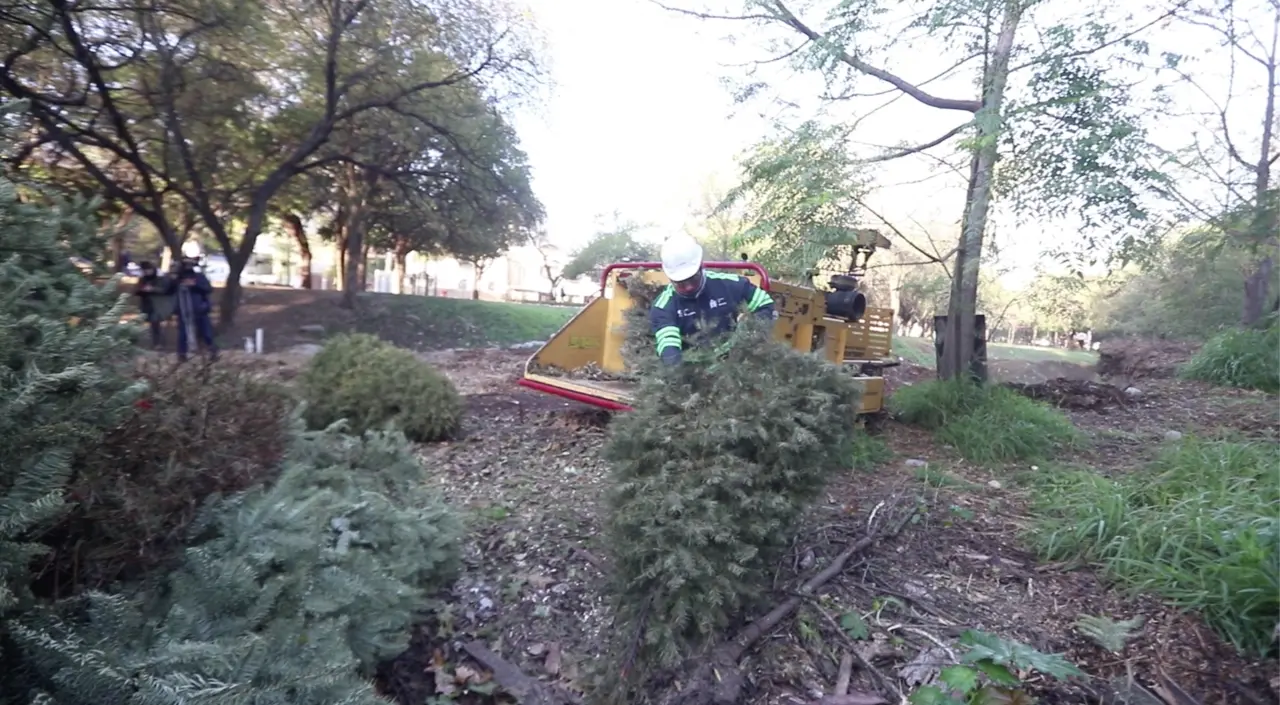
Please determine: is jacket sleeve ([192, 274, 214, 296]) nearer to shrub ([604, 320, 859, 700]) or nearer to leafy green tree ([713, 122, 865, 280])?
leafy green tree ([713, 122, 865, 280])

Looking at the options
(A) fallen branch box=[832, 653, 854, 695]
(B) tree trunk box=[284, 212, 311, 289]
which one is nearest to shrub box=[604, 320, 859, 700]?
(A) fallen branch box=[832, 653, 854, 695]

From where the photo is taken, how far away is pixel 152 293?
40.5ft

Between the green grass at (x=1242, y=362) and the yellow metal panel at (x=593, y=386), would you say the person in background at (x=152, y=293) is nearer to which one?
the yellow metal panel at (x=593, y=386)

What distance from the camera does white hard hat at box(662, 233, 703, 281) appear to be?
416cm

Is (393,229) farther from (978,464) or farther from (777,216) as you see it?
(978,464)

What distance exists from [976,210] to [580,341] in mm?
3534

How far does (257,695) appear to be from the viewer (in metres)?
Answer: 2.16

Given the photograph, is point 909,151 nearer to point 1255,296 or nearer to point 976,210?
point 976,210

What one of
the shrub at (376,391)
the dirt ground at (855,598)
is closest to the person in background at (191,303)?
the shrub at (376,391)

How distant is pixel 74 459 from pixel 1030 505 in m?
4.49

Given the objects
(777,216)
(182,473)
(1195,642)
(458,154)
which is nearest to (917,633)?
(1195,642)

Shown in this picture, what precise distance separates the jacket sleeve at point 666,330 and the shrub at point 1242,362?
9.12 metres

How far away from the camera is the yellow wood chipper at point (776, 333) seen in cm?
591

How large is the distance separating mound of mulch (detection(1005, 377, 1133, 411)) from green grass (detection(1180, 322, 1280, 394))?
2.30 meters
